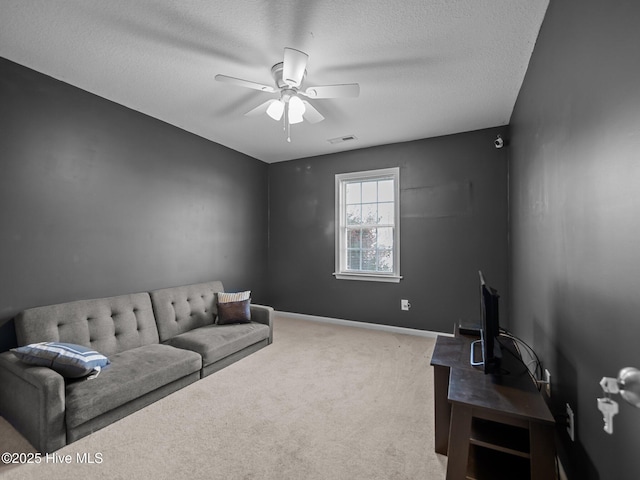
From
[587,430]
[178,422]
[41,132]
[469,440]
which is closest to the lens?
[587,430]

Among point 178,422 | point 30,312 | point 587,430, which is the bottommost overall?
point 178,422

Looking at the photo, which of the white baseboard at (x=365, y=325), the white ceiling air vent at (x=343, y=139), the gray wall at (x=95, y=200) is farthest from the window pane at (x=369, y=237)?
the gray wall at (x=95, y=200)

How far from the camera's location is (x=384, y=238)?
177 inches

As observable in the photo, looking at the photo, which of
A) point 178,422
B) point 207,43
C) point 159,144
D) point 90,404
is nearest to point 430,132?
point 207,43

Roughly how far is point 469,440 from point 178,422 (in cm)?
194

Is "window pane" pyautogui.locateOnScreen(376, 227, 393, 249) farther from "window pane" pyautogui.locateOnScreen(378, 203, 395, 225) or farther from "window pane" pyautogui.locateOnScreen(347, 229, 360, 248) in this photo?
"window pane" pyautogui.locateOnScreen(347, 229, 360, 248)

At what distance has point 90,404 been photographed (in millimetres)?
1964

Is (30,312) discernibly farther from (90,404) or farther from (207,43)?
(207,43)

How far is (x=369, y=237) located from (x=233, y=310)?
2.27m

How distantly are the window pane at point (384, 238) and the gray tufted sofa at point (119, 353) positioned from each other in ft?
6.41

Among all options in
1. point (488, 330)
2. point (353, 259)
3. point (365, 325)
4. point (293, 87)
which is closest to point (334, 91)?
point (293, 87)

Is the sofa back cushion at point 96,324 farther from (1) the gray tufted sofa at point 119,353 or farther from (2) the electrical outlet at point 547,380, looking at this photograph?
(2) the electrical outlet at point 547,380

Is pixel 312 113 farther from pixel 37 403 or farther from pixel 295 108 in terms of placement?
pixel 37 403

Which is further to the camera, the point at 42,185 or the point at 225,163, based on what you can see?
the point at 225,163
